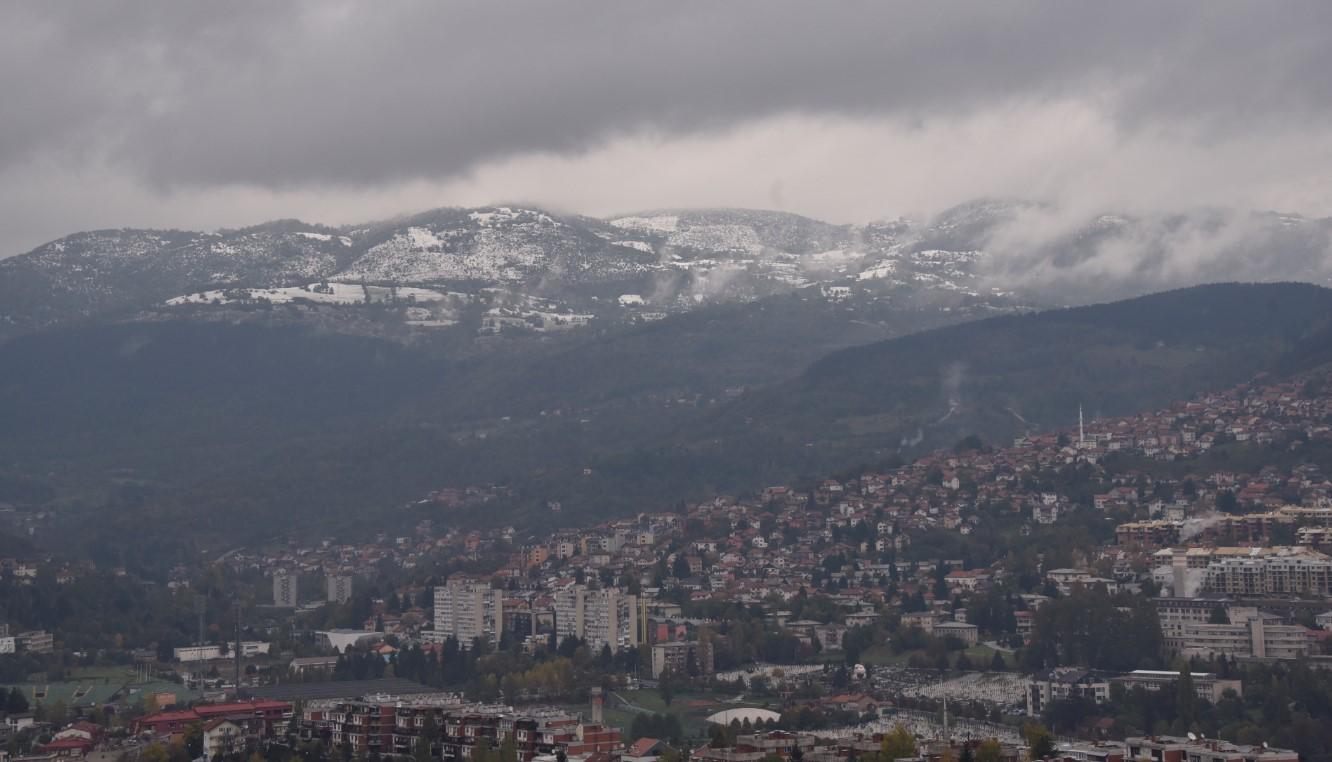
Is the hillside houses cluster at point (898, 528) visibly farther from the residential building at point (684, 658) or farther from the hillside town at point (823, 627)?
the residential building at point (684, 658)

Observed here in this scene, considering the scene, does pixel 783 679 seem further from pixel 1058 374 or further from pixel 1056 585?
pixel 1058 374

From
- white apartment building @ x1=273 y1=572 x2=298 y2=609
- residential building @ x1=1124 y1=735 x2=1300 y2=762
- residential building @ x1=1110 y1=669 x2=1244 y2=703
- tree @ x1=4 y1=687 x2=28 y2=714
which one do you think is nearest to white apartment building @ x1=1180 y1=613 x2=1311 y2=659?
residential building @ x1=1110 y1=669 x2=1244 y2=703

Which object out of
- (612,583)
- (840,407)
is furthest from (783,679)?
(840,407)

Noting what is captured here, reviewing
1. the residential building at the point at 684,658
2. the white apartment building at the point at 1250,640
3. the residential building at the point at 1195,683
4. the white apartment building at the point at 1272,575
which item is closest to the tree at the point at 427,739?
the residential building at the point at 684,658

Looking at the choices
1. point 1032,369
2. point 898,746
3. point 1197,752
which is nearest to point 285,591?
point 1032,369

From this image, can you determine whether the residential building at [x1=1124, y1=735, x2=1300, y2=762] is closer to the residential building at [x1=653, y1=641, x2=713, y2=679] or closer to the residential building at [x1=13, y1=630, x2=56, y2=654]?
the residential building at [x1=653, y1=641, x2=713, y2=679]

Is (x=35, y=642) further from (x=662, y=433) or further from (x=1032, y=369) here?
(x=1032, y=369)
